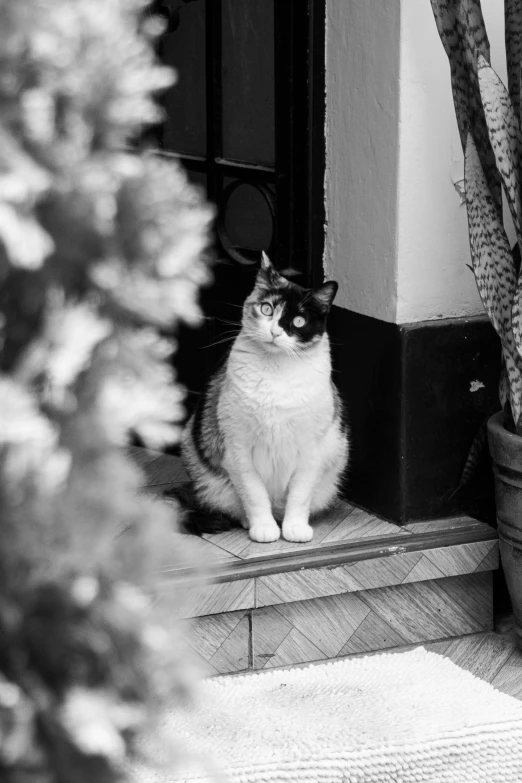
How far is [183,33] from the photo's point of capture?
8.20ft

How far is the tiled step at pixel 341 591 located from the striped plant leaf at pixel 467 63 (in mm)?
712

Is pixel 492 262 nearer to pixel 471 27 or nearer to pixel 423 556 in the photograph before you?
pixel 471 27

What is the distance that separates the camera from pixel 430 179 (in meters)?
2.06

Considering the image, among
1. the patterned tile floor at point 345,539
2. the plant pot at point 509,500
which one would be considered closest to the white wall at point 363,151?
the plant pot at point 509,500

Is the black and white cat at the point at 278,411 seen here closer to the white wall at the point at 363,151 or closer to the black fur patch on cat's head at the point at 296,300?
the black fur patch on cat's head at the point at 296,300

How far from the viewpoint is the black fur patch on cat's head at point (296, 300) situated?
2.03 metres

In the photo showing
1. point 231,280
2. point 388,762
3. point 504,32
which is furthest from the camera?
point 231,280

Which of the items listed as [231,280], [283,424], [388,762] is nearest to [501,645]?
[283,424]

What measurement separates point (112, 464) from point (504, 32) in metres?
1.81

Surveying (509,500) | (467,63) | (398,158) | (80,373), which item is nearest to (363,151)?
(398,158)

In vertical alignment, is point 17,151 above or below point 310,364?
above

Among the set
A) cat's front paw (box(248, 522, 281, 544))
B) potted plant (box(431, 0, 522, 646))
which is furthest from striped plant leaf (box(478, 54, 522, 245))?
cat's front paw (box(248, 522, 281, 544))

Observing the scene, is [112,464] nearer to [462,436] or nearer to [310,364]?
[310,364]

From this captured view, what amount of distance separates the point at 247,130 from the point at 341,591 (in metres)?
1.09
